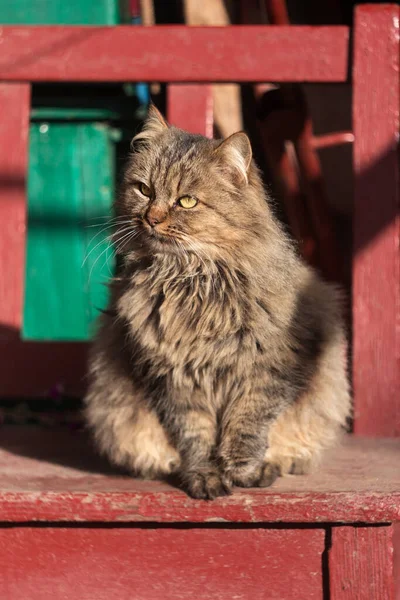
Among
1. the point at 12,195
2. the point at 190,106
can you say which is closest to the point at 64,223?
the point at 12,195

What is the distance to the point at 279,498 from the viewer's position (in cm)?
200

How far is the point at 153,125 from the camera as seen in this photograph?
2322 mm

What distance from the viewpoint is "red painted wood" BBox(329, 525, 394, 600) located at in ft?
6.52

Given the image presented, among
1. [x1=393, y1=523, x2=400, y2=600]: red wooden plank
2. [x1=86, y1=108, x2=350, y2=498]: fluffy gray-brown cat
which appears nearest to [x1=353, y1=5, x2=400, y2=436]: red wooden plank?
[x1=86, y1=108, x2=350, y2=498]: fluffy gray-brown cat

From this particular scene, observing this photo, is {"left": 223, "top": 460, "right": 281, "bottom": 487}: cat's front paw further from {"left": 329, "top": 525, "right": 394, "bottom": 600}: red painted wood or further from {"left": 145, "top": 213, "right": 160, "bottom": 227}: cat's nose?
{"left": 145, "top": 213, "right": 160, "bottom": 227}: cat's nose

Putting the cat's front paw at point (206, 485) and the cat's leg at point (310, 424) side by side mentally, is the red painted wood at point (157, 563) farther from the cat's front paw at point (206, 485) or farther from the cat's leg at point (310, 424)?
the cat's leg at point (310, 424)

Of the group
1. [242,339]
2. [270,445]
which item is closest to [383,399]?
[270,445]

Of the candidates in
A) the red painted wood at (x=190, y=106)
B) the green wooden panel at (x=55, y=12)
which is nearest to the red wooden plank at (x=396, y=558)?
the red painted wood at (x=190, y=106)

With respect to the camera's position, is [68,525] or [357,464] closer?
[68,525]

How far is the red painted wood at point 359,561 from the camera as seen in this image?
1.99 meters

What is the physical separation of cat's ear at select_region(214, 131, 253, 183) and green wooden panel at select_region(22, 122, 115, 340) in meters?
1.78

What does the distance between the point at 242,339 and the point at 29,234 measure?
6.55ft

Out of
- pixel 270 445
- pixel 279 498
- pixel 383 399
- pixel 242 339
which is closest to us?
pixel 279 498

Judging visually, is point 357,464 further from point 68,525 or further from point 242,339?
point 68,525
